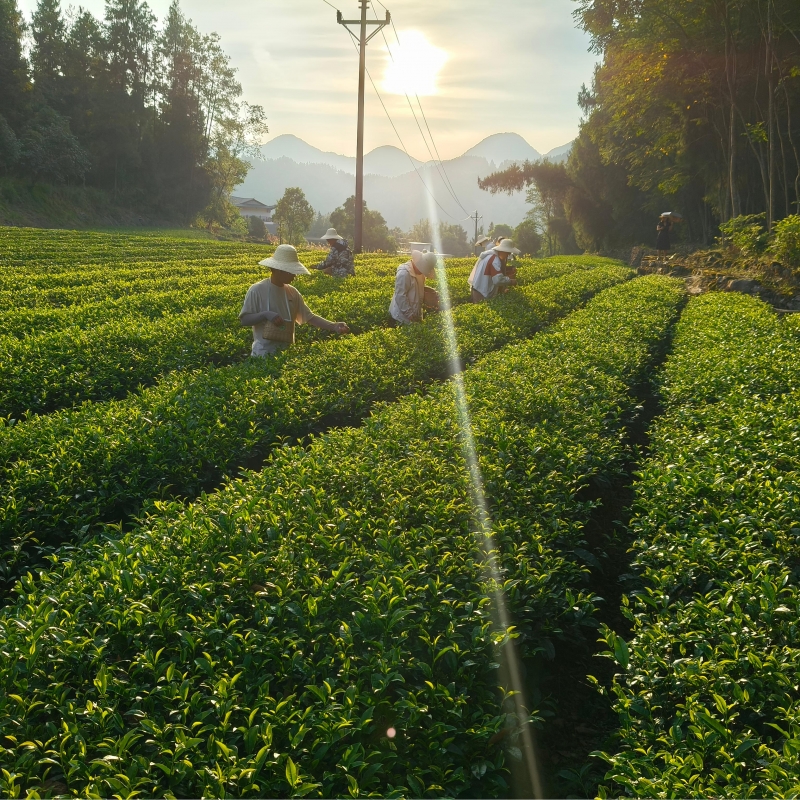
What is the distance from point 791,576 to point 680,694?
1.11 meters

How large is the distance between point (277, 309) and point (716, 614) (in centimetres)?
604

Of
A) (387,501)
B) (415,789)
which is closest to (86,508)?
(387,501)

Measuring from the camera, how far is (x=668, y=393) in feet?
22.0

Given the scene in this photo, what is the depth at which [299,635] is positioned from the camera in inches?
109

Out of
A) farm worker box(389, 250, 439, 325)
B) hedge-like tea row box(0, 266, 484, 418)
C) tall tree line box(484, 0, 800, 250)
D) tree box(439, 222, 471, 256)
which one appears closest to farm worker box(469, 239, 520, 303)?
farm worker box(389, 250, 439, 325)

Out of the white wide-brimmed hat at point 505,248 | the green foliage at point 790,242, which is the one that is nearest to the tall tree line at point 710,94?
the green foliage at point 790,242

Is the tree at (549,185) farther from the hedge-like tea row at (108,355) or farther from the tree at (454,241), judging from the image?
the tree at (454,241)

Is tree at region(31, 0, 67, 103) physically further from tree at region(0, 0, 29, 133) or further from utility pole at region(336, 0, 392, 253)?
utility pole at region(336, 0, 392, 253)

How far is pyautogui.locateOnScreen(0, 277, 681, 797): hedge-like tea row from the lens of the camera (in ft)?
7.29

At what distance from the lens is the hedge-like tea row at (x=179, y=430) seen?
4.37 meters

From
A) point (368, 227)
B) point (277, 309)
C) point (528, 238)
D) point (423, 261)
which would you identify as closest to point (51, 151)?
point (423, 261)

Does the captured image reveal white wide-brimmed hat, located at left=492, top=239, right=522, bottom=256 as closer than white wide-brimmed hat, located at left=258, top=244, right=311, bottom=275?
No

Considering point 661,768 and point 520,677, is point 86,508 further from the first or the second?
point 661,768

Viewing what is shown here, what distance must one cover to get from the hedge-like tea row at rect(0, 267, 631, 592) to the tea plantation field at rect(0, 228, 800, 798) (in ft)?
0.10
